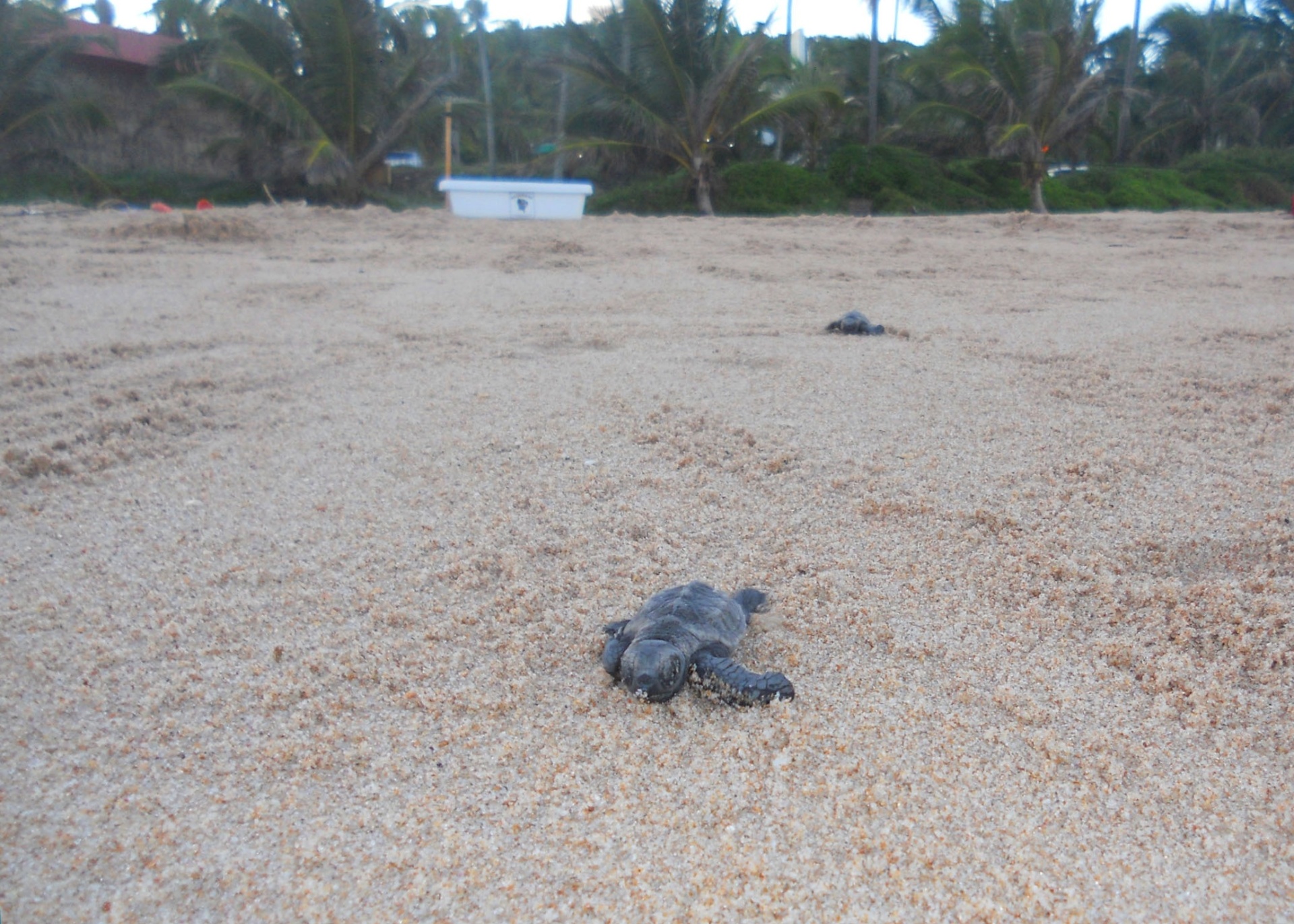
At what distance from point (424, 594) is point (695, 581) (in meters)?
0.63

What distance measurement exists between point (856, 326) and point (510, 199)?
6719 mm

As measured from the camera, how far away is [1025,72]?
12.4 meters

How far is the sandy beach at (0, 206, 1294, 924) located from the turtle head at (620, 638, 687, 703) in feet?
0.15

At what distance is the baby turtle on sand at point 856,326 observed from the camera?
13.7 ft

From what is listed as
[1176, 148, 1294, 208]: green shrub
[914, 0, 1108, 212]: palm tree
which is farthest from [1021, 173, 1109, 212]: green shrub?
[1176, 148, 1294, 208]: green shrub

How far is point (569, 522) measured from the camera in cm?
225

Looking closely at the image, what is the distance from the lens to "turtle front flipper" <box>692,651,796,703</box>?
1528 millimetres

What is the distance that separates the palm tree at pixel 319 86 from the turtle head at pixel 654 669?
11609 mm

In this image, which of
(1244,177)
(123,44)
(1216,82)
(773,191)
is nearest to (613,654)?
(773,191)

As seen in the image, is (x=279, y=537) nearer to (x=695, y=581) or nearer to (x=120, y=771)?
(x=120, y=771)

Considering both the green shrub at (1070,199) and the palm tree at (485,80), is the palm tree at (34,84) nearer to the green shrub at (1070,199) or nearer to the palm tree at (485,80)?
the palm tree at (485,80)

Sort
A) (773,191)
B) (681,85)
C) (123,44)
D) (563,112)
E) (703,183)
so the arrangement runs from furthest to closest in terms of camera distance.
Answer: (123,44), (773,191), (563,112), (703,183), (681,85)

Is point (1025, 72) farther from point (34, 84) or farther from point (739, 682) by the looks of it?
point (34, 84)

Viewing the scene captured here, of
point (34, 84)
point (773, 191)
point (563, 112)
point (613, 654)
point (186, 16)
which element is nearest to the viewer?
point (613, 654)
